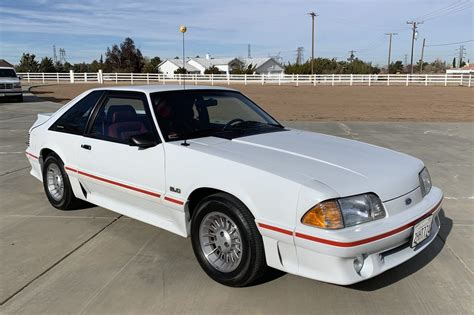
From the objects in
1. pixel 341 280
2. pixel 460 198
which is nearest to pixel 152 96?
pixel 341 280

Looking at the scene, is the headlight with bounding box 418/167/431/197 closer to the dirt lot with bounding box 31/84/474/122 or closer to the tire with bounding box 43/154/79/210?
the tire with bounding box 43/154/79/210

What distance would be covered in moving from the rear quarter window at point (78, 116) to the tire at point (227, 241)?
1961 millimetres

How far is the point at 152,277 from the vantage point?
3.51m

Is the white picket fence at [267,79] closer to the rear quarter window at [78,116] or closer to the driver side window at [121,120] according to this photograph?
the rear quarter window at [78,116]

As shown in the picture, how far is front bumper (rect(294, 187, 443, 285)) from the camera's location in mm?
2762

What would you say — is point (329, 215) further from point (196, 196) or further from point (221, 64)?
point (221, 64)

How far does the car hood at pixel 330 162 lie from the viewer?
299 cm

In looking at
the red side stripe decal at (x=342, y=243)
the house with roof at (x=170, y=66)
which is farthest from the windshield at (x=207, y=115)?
the house with roof at (x=170, y=66)

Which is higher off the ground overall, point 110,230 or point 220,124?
point 220,124

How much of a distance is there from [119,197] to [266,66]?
305ft

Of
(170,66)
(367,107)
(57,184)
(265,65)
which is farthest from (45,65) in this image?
(57,184)

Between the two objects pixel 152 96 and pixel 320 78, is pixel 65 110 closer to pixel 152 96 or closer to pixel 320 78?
pixel 152 96

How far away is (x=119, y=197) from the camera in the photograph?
4.21 meters

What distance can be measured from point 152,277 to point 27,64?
76113 millimetres
